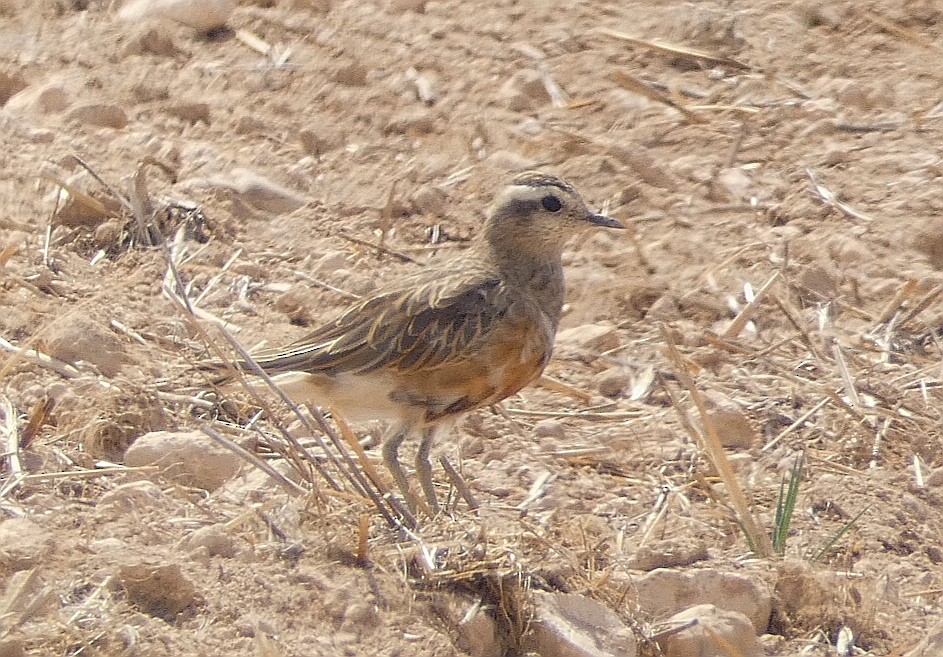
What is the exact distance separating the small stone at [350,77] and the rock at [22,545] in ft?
15.2

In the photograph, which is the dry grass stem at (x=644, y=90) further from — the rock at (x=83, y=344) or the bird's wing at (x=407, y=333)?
the rock at (x=83, y=344)

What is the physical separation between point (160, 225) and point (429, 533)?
3.20 meters

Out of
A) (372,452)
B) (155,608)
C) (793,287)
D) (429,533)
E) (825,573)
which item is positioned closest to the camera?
(155,608)

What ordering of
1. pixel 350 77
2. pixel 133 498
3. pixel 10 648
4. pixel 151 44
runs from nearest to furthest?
1. pixel 10 648
2. pixel 133 498
3. pixel 350 77
4. pixel 151 44

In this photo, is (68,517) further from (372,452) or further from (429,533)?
(372,452)

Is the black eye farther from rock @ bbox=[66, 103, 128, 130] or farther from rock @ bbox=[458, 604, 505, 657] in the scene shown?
rock @ bbox=[66, 103, 128, 130]

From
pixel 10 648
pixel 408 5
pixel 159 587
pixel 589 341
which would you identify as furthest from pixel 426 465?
pixel 408 5

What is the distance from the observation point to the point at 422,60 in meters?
9.04

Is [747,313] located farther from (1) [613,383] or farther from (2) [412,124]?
(2) [412,124]

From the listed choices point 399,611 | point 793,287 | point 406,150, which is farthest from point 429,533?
point 406,150

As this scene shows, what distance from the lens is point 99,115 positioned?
8398 mm

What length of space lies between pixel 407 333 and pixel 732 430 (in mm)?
1449

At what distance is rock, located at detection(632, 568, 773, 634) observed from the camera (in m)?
5.12

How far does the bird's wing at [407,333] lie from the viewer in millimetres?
5875
